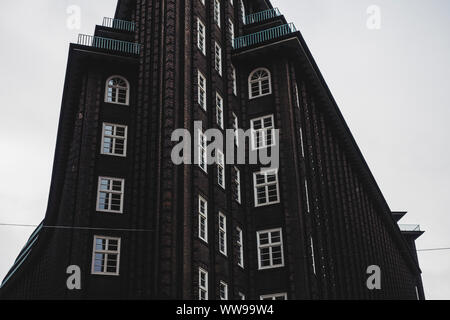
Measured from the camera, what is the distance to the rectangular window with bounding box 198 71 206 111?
35.3 meters

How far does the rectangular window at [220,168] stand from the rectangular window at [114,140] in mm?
4965

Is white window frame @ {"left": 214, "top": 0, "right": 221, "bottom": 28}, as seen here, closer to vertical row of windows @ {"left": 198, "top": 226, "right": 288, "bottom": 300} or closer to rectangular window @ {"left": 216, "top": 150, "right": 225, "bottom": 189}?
rectangular window @ {"left": 216, "top": 150, "right": 225, "bottom": 189}

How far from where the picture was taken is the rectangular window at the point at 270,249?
35000 millimetres

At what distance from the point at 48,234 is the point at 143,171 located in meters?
21.8

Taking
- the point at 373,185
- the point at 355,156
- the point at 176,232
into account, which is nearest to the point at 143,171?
the point at 176,232

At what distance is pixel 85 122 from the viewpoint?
35656 mm

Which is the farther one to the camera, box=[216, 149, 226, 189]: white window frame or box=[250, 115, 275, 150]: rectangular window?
box=[250, 115, 275, 150]: rectangular window

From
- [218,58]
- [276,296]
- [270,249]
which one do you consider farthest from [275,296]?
[218,58]

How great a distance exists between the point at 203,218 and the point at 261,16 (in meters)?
21.6

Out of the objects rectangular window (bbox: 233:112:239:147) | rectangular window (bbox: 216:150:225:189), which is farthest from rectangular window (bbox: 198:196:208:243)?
rectangular window (bbox: 233:112:239:147)

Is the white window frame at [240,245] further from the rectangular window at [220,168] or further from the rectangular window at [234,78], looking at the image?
the rectangular window at [234,78]

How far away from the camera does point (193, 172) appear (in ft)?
103

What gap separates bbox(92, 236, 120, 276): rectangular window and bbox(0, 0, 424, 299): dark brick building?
61 millimetres
